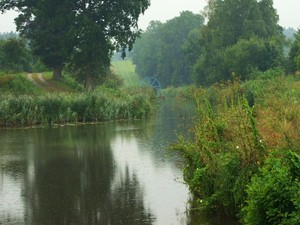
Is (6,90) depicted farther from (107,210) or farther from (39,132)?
(107,210)

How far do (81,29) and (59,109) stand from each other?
55.9 feet

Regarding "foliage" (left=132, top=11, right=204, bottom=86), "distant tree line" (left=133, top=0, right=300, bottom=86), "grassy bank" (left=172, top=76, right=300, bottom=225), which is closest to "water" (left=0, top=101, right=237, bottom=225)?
"grassy bank" (left=172, top=76, right=300, bottom=225)

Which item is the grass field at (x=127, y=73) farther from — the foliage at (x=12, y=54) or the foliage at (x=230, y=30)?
the foliage at (x=12, y=54)

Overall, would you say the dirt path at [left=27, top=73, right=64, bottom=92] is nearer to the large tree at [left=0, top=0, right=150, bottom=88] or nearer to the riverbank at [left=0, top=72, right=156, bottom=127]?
the large tree at [left=0, top=0, right=150, bottom=88]

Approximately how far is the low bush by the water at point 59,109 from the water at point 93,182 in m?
8.62

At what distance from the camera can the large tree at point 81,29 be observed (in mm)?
53625

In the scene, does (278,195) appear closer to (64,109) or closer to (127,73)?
(64,109)

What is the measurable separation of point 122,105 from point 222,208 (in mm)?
31758

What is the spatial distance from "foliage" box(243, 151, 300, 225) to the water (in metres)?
2.82

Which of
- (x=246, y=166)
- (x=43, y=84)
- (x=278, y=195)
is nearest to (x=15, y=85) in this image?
(x=43, y=84)

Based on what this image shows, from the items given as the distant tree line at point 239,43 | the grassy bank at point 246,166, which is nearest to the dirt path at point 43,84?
the distant tree line at point 239,43

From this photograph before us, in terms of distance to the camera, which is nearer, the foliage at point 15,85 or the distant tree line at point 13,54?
the foliage at point 15,85

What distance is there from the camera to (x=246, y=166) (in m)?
10.3

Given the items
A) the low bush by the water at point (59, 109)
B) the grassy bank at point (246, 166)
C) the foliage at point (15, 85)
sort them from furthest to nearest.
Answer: the foliage at point (15, 85)
the low bush by the water at point (59, 109)
the grassy bank at point (246, 166)
